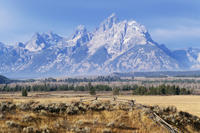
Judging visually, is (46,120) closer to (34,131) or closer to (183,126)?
(34,131)

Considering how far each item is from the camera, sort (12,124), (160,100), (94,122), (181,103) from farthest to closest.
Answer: (160,100) → (181,103) → (94,122) → (12,124)

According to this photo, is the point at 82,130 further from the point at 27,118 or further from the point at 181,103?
the point at 181,103

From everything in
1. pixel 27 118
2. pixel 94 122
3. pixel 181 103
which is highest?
pixel 27 118

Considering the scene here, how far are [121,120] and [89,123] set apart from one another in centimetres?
404

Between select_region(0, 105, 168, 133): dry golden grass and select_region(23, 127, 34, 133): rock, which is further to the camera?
select_region(0, 105, 168, 133): dry golden grass

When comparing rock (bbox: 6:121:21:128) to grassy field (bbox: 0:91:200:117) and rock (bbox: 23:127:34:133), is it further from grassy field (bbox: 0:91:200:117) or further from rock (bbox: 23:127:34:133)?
grassy field (bbox: 0:91:200:117)

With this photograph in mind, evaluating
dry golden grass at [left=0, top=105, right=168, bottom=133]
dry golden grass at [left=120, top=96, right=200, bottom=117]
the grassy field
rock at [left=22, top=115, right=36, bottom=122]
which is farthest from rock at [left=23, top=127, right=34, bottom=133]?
dry golden grass at [left=120, top=96, right=200, bottom=117]

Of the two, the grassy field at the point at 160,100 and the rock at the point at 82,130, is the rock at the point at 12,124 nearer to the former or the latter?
the rock at the point at 82,130

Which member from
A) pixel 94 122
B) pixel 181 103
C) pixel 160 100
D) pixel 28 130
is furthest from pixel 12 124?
pixel 160 100

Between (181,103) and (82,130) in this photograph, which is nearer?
(82,130)

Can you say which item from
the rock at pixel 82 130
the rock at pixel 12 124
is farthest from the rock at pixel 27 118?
the rock at pixel 82 130

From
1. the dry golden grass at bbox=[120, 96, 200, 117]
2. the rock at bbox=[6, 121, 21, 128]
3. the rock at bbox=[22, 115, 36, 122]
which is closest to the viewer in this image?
the rock at bbox=[6, 121, 21, 128]

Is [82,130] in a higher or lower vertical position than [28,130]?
lower

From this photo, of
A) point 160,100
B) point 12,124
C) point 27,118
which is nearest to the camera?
point 12,124
